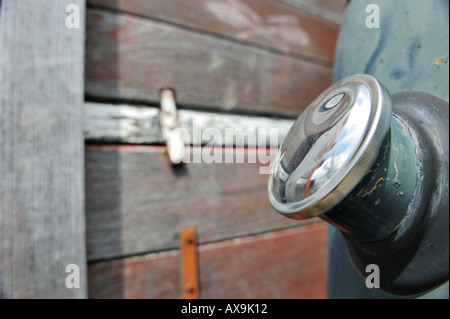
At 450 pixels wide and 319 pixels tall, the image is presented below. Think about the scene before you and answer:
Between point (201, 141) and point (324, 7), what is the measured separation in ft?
1.75

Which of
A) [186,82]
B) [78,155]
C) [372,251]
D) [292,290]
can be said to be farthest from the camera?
[292,290]

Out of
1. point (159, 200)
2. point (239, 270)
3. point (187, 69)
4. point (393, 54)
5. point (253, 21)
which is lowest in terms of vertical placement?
point (239, 270)

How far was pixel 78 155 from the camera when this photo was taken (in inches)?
20.4

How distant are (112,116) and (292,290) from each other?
0.56 meters

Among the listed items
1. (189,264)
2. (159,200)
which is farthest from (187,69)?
(189,264)

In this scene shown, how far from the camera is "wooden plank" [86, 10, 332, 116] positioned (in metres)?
0.61

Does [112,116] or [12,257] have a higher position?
[112,116]

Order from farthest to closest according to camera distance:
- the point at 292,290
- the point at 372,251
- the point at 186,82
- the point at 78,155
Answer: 1. the point at 292,290
2. the point at 186,82
3. the point at 78,155
4. the point at 372,251

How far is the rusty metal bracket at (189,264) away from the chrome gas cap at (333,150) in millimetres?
Answer: 339

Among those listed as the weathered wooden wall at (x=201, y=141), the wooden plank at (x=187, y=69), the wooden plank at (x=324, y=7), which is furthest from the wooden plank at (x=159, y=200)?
the wooden plank at (x=324, y=7)

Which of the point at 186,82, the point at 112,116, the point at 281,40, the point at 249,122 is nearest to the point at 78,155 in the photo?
the point at 112,116

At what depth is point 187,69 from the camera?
2.26 ft

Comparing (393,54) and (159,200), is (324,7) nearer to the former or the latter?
(393,54)
